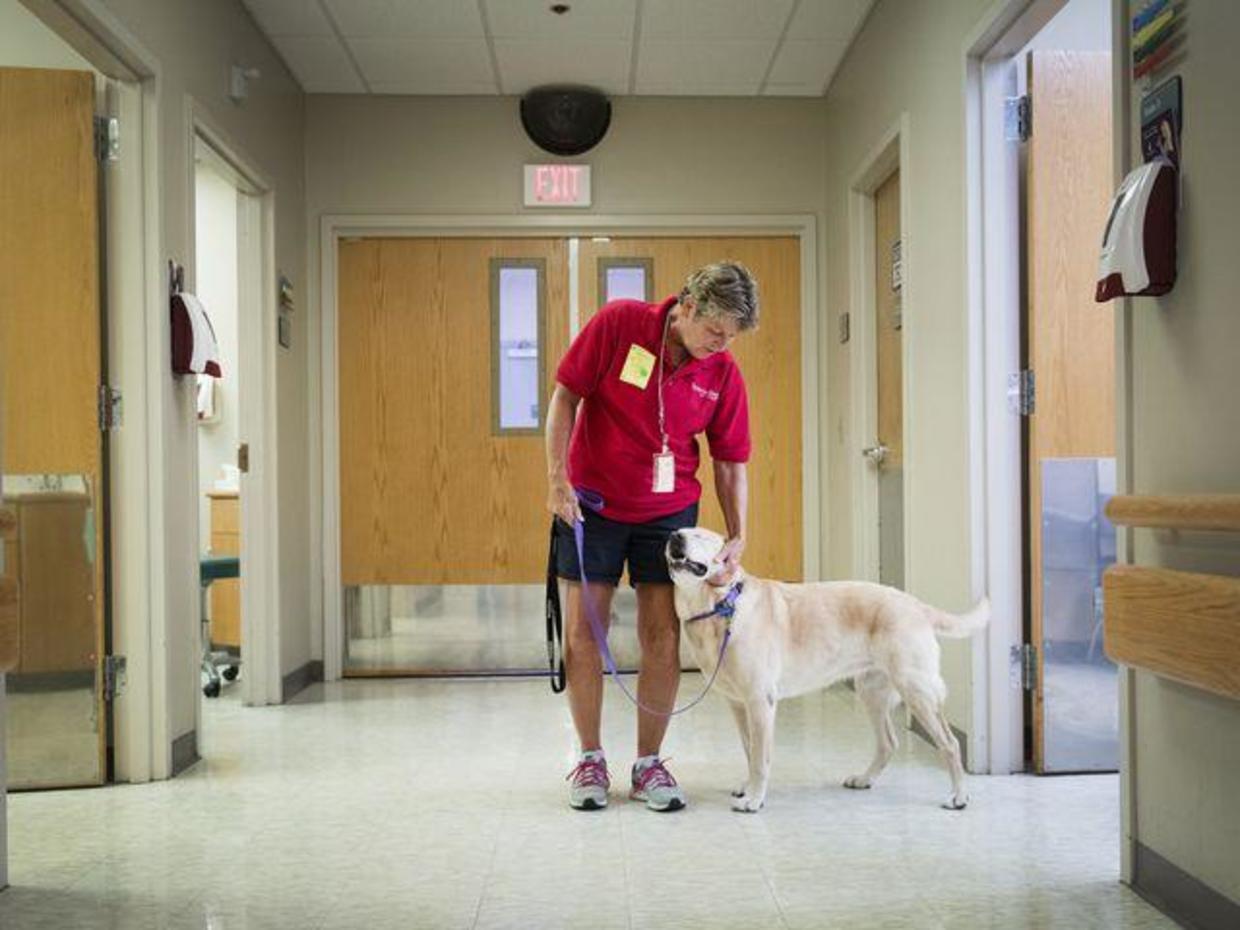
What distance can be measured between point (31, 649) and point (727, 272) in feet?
7.12

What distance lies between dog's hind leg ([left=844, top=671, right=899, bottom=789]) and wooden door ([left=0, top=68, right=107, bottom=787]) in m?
2.10

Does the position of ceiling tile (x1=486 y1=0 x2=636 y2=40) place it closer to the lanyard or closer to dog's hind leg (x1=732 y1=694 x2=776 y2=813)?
the lanyard

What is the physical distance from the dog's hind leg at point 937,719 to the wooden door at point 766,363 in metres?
2.25

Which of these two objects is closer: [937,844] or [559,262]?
[937,844]

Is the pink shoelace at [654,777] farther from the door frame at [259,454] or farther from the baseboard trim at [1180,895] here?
the door frame at [259,454]

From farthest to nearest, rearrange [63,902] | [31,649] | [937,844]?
1. [31,649]
2. [937,844]
3. [63,902]

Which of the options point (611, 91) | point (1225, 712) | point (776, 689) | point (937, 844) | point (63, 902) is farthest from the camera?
point (611, 91)

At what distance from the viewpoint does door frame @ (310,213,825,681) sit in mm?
4926

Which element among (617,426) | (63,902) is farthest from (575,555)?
(63,902)

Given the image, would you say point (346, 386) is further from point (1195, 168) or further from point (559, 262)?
point (1195, 168)

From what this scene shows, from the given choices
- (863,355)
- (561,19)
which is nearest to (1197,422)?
(863,355)

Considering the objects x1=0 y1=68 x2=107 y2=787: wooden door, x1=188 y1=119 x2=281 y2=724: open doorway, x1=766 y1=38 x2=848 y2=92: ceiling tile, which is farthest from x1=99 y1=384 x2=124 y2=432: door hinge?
x1=766 y1=38 x2=848 y2=92: ceiling tile

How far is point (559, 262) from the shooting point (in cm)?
500

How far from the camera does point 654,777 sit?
2814mm
